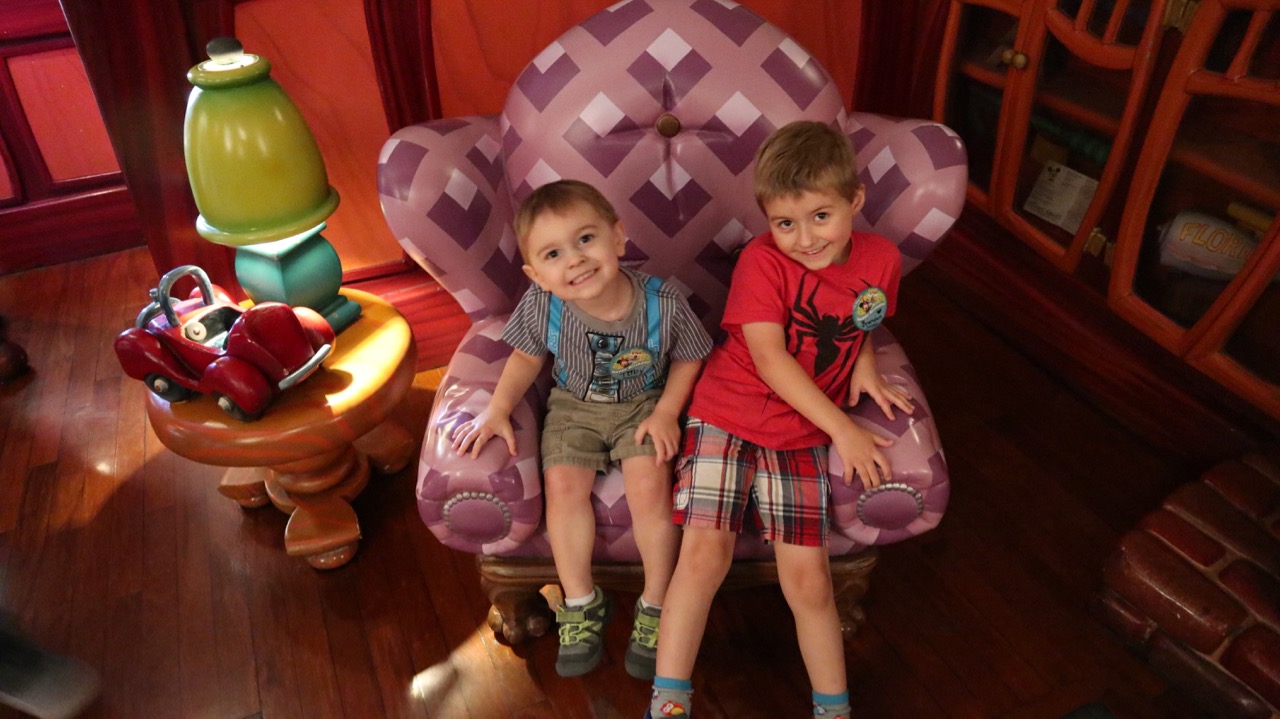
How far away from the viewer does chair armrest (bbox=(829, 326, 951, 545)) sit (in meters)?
1.25

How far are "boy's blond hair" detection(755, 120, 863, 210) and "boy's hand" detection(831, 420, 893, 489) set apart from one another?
343mm

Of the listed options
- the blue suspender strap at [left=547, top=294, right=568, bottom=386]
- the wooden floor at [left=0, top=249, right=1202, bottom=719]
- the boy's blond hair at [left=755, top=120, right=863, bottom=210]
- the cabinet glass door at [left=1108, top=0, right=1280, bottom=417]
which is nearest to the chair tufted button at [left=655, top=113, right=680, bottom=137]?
the boy's blond hair at [left=755, top=120, right=863, bottom=210]

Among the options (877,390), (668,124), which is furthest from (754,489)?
(668,124)

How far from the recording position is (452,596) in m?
1.62

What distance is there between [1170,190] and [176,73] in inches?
79.7


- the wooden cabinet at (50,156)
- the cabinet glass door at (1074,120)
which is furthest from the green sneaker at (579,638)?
the wooden cabinet at (50,156)

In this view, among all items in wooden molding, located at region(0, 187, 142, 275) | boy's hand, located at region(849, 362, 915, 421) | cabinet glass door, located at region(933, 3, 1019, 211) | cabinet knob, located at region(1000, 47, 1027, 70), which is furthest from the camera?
wooden molding, located at region(0, 187, 142, 275)

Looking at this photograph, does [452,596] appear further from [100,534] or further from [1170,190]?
[1170,190]

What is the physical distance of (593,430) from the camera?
1.36 meters

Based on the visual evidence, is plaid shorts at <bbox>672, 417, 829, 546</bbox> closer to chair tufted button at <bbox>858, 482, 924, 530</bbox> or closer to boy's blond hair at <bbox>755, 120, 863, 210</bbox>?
chair tufted button at <bbox>858, 482, 924, 530</bbox>

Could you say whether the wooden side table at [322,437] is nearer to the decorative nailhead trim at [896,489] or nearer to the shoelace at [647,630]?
the shoelace at [647,630]

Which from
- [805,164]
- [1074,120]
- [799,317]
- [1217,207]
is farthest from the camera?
[1074,120]

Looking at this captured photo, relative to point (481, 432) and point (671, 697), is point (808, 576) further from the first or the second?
point (481, 432)

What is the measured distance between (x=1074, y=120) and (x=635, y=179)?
112cm
